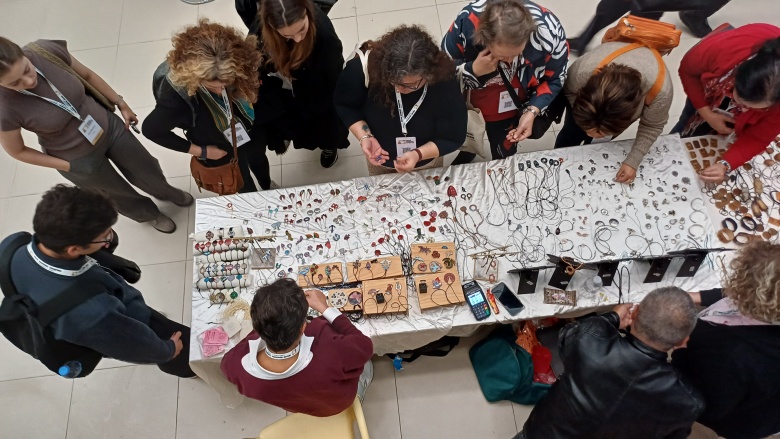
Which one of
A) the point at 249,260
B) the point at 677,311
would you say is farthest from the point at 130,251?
the point at 677,311

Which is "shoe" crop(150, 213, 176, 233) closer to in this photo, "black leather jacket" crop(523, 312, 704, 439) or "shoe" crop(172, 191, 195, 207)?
"shoe" crop(172, 191, 195, 207)

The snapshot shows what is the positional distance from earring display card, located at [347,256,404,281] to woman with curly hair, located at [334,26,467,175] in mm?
497

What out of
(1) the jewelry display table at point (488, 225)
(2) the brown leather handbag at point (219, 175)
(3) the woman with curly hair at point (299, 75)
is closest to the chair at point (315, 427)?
(1) the jewelry display table at point (488, 225)

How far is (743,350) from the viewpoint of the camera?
1.78 metres

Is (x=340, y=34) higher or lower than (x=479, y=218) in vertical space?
higher

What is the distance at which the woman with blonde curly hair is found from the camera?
66.2 inches

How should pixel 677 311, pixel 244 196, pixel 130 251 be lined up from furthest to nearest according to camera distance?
pixel 130 251 → pixel 244 196 → pixel 677 311

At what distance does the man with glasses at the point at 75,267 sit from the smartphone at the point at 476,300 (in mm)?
1435

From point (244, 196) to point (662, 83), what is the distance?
7.10ft

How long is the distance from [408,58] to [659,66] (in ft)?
3.92

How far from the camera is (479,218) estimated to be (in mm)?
2480

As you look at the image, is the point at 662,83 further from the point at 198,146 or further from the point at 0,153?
the point at 0,153

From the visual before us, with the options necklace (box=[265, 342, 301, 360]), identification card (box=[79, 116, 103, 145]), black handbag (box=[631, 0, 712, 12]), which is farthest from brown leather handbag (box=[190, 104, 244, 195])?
black handbag (box=[631, 0, 712, 12])

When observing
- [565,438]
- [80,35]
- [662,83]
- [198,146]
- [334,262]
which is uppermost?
[80,35]
